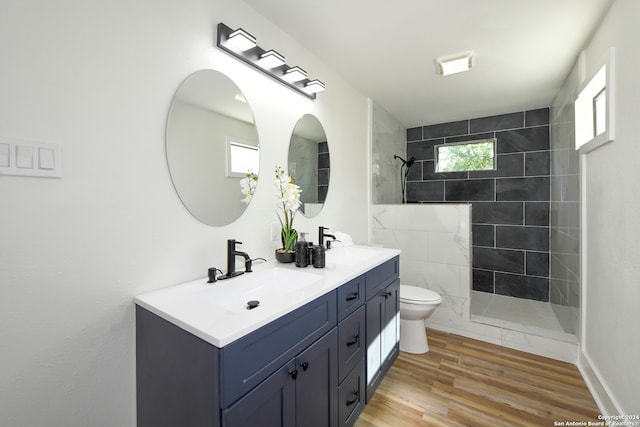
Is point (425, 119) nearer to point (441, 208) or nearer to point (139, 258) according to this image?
point (441, 208)

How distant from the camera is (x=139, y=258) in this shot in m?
1.13

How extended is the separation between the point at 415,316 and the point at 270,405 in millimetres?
1664

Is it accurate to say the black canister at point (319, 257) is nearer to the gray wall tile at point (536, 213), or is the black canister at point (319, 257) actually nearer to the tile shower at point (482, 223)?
the tile shower at point (482, 223)

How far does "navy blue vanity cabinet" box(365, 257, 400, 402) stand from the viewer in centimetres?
167

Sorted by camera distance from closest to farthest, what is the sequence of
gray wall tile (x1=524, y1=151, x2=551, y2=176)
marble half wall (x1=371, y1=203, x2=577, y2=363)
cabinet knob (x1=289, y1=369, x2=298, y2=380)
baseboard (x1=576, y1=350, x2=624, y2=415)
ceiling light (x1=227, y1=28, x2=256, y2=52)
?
cabinet knob (x1=289, y1=369, x2=298, y2=380)
ceiling light (x1=227, y1=28, x2=256, y2=52)
baseboard (x1=576, y1=350, x2=624, y2=415)
marble half wall (x1=371, y1=203, x2=577, y2=363)
gray wall tile (x1=524, y1=151, x2=551, y2=176)

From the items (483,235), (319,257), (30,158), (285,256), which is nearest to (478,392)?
(319,257)

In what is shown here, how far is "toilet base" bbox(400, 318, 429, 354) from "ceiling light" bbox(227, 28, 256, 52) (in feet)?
7.67

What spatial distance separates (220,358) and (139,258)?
62 centimetres

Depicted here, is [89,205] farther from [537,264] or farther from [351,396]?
[537,264]

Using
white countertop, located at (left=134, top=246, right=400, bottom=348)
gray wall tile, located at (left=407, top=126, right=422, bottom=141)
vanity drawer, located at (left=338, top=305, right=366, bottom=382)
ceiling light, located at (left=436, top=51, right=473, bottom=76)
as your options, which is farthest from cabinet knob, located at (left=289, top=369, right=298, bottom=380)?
gray wall tile, located at (left=407, top=126, right=422, bottom=141)

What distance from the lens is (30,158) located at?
Answer: 34.1 inches

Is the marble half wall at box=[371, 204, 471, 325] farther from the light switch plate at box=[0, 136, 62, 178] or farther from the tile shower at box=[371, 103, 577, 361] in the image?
the light switch plate at box=[0, 136, 62, 178]

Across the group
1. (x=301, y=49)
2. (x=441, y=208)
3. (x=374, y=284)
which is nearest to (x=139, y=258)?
(x=374, y=284)

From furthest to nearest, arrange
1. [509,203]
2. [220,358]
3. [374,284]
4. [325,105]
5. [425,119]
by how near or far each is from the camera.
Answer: [425,119] → [509,203] → [325,105] → [374,284] → [220,358]
